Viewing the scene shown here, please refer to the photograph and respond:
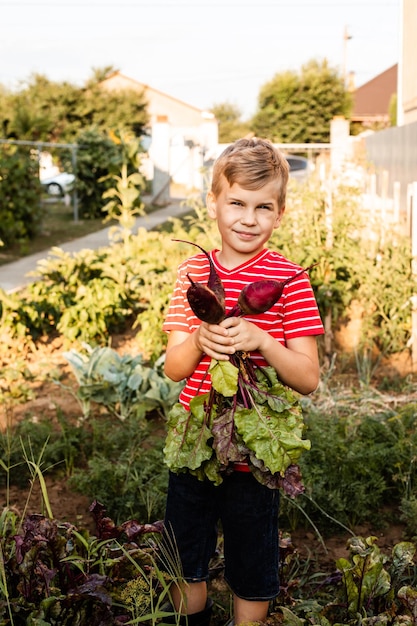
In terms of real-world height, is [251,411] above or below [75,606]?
above

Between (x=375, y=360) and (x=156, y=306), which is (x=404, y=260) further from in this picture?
(x=156, y=306)

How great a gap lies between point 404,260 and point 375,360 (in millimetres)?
734

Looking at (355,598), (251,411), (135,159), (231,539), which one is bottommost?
(355,598)

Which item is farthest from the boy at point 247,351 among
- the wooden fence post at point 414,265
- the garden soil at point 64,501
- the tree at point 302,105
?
the tree at point 302,105

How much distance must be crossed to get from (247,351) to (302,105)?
36028mm

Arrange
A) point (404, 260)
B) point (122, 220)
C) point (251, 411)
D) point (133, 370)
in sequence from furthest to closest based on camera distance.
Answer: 1. point (122, 220)
2. point (404, 260)
3. point (133, 370)
4. point (251, 411)

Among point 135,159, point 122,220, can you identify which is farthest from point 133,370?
point 135,159

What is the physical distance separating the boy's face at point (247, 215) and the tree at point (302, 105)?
3446 cm

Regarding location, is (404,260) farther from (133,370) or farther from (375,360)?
A: (133,370)

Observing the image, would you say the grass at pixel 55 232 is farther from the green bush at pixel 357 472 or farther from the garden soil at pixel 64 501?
the green bush at pixel 357 472

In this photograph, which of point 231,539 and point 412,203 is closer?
point 231,539

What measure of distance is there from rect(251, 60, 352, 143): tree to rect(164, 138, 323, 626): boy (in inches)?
1356

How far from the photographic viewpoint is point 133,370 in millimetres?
4609

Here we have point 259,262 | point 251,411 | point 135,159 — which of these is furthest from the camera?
point 135,159
